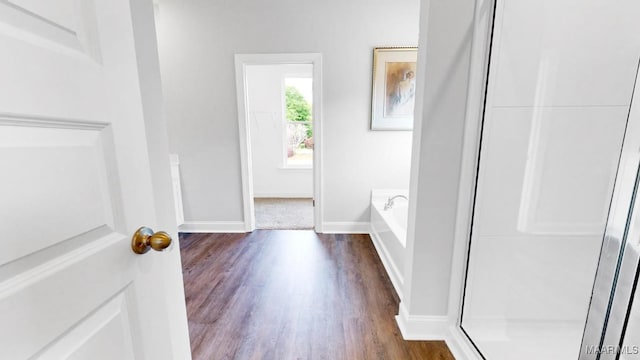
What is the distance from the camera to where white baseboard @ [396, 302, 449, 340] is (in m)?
1.54

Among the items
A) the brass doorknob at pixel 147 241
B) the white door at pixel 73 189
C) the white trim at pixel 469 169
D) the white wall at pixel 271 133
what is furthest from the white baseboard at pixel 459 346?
the white wall at pixel 271 133

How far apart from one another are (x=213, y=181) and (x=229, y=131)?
0.62 metres

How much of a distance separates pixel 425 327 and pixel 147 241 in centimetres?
154

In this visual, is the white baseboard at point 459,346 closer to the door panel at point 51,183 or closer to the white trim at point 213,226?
the door panel at point 51,183

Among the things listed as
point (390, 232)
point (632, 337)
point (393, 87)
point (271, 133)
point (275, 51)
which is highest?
point (275, 51)

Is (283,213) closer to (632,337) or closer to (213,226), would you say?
(213,226)

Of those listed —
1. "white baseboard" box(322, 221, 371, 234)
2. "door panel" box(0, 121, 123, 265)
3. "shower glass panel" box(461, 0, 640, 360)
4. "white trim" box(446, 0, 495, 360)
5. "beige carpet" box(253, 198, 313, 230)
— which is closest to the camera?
"door panel" box(0, 121, 123, 265)

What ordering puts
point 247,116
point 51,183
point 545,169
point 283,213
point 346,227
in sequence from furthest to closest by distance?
point 283,213 < point 346,227 < point 247,116 < point 545,169 < point 51,183

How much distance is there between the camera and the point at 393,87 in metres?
2.87

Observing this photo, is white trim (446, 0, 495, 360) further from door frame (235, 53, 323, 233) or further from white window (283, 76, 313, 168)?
white window (283, 76, 313, 168)

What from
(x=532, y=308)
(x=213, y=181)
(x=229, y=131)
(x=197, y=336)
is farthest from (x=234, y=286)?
(x=532, y=308)

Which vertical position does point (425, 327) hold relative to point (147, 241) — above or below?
below

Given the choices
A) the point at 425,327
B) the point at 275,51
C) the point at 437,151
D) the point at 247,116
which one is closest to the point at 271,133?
the point at 247,116

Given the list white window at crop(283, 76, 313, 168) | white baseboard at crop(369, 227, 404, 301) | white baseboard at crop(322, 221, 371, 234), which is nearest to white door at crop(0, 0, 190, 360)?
white baseboard at crop(369, 227, 404, 301)
